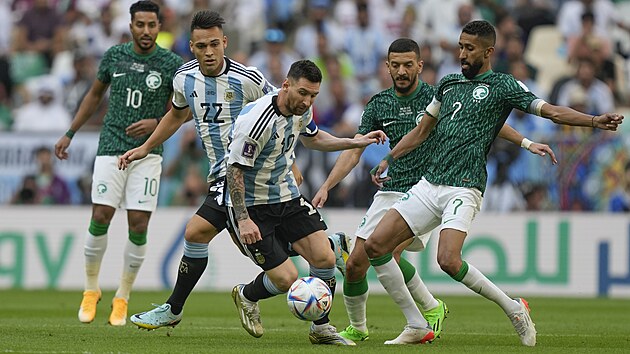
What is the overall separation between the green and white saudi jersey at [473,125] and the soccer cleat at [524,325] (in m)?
1.02

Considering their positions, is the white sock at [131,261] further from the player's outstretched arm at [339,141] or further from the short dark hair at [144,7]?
the player's outstretched arm at [339,141]

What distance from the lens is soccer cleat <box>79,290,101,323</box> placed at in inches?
454

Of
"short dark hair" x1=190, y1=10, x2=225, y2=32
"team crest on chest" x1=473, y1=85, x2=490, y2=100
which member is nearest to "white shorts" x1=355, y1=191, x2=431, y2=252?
"team crest on chest" x1=473, y1=85, x2=490, y2=100

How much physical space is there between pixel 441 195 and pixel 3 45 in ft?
52.3

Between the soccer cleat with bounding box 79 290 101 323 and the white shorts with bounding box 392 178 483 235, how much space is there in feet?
11.7

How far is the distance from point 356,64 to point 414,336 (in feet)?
41.5

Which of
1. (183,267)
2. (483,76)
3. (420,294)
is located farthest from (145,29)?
(420,294)

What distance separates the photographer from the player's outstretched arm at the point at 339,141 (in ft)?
30.5

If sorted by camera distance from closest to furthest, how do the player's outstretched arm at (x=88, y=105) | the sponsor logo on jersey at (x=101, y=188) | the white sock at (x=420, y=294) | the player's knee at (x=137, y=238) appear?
the white sock at (x=420, y=294), the sponsor logo on jersey at (x=101, y=188), the player's knee at (x=137, y=238), the player's outstretched arm at (x=88, y=105)

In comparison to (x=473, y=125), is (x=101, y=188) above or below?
below

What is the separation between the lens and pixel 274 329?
11.3m

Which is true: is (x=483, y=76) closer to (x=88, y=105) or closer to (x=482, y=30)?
(x=482, y=30)

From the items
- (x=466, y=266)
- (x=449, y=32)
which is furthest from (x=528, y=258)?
(x=466, y=266)

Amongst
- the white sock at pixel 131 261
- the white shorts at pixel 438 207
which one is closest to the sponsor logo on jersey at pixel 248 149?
the white shorts at pixel 438 207
